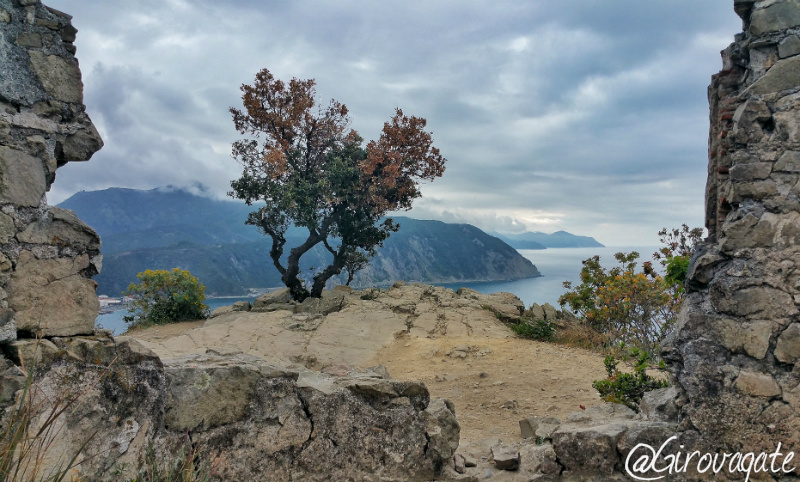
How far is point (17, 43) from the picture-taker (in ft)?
10.5

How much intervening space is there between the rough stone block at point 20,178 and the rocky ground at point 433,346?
119 inches

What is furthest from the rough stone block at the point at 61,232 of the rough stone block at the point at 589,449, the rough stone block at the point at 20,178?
the rough stone block at the point at 589,449

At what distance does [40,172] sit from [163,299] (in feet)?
40.7

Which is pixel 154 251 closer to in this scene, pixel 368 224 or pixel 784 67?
pixel 368 224

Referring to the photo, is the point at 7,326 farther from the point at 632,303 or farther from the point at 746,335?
the point at 632,303

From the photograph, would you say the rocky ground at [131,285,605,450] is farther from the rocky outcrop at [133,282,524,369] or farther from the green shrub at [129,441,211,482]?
the green shrub at [129,441,211,482]

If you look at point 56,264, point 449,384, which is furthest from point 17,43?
point 449,384

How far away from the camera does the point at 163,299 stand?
1446 cm

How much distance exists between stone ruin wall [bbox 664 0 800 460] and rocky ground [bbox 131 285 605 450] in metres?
2.45

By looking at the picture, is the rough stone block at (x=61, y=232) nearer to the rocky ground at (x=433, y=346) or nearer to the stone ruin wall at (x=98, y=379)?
the stone ruin wall at (x=98, y=379)

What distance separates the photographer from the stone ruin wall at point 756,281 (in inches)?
140

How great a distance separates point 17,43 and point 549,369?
8.53 meters

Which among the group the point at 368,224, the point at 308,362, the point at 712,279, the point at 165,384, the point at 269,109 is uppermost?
the point at 269,109

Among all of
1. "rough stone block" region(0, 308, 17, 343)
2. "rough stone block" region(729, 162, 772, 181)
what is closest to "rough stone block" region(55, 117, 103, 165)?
"rough stone block" region(0, 308, 17, 343)
